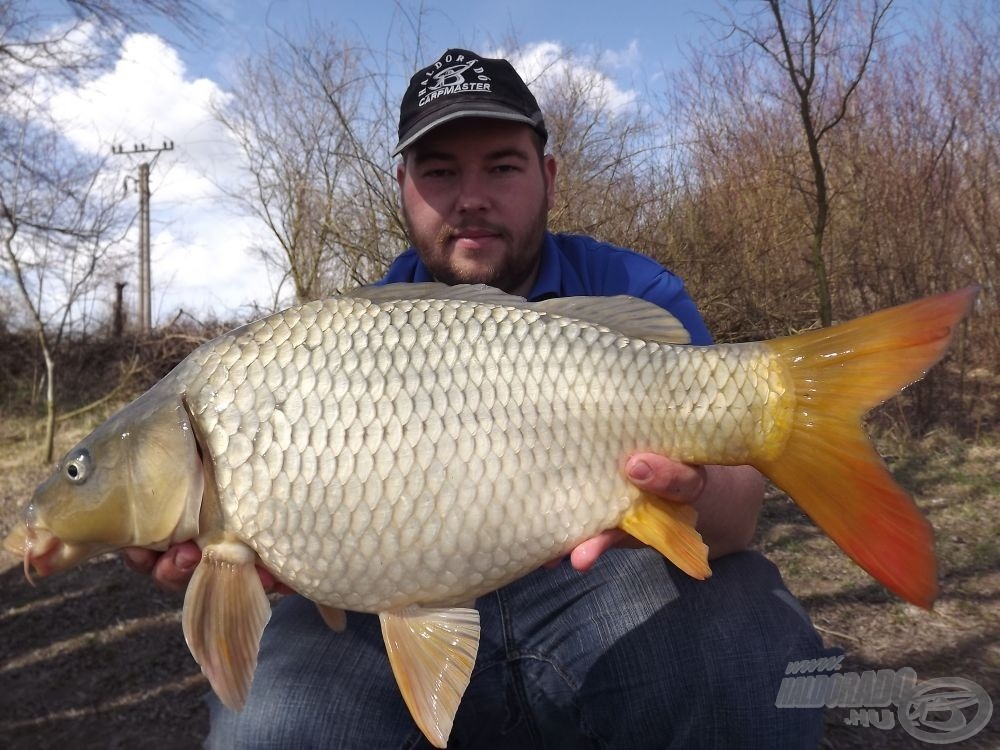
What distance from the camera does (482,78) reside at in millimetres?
1573

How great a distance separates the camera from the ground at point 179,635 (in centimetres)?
187

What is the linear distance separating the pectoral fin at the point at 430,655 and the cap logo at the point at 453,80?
1108 mm

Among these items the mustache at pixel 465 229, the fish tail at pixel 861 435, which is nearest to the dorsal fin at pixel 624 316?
the fish tail at pixel 861 435

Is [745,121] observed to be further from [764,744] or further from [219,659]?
[219,659]

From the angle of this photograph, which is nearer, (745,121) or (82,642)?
(82,642)

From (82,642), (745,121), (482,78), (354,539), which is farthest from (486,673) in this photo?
(745,121)

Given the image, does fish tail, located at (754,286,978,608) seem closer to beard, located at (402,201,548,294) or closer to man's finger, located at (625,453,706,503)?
man's finger, located at (625,453,706,503)

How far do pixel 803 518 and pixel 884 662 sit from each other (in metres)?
1.33

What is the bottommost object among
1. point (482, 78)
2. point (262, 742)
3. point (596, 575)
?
point (262, 742)

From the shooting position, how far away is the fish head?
2.97 ft

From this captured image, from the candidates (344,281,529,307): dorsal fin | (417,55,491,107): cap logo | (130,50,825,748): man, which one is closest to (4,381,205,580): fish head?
(130,50,825,748): man

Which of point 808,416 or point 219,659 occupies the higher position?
point 808,416

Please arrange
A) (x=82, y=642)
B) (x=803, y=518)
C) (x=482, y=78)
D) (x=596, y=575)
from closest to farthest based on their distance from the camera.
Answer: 1. (x=596, y=575)
2. (x=482, y=78)
3. (x=82, y=642)
4. (x=803, y=518)

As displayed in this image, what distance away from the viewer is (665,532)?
3.05 feet
